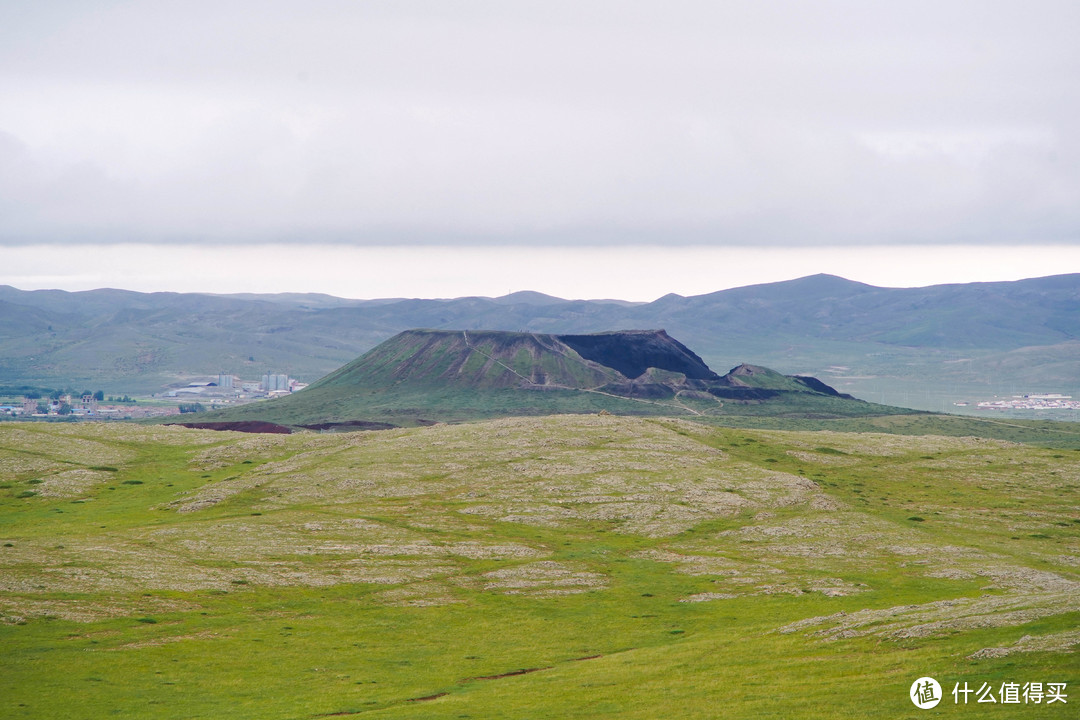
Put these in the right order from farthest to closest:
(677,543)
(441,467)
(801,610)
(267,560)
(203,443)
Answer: (203,443) → (441,467) → (677,543) → (267,560) → (801,610)

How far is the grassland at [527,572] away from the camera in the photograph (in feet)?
186

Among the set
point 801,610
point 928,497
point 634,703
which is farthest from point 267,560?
point 928,497

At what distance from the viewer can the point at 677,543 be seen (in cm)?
12500

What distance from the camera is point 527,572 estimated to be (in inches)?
4107

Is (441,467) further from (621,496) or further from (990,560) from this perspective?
(990,560)

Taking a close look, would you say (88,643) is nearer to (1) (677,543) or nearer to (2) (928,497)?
(1) (677,543)

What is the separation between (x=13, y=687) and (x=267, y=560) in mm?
44064

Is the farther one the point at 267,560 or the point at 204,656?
the point at 267,560

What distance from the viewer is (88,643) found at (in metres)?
71.8

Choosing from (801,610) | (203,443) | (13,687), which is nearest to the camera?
(13,687)

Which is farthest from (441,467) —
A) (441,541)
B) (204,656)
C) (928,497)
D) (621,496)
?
(204,656)

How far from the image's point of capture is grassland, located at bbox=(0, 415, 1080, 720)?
56.7 meters

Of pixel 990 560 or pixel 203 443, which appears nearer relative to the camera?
pixel 990 560

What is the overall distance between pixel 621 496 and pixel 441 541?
119ft
